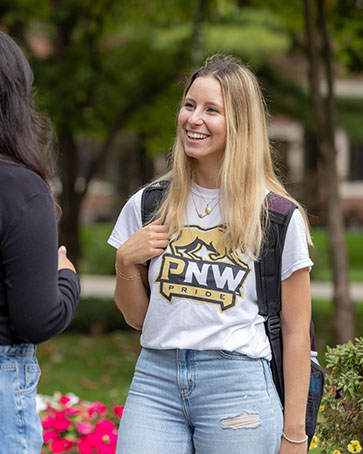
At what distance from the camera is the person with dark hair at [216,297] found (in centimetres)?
242

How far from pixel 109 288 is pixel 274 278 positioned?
12372 millimetres

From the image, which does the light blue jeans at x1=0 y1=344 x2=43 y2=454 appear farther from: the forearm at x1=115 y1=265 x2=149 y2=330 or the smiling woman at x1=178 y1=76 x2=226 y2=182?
the smiling woman at x1=178 y1=76 x2=226 y2=182

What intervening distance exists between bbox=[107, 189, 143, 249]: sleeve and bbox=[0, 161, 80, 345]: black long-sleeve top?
2.52 feet

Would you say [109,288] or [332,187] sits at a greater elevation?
[332,187]

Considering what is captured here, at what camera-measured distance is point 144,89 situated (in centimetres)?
1101

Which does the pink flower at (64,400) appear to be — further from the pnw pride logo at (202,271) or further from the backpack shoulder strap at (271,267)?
the backpack shoulder strap at (271,267)

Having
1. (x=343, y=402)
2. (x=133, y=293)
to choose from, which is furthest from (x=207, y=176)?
(x=343, y=402)

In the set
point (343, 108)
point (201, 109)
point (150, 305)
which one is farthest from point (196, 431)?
point (343, 108)

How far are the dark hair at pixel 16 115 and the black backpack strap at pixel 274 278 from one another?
0.84 m

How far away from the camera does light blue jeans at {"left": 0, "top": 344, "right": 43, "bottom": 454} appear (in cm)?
193

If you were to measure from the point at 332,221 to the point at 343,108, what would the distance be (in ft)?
31.9

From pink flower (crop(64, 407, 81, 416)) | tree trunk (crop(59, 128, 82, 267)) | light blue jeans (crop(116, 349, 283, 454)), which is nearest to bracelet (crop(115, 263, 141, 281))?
light blue jeans (crop(116, 349, 283, 454))

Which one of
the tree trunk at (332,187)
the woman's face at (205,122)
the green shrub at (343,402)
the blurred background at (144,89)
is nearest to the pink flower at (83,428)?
the green shrub at (343,402)

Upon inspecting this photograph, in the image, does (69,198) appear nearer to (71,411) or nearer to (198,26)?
(198,26)
